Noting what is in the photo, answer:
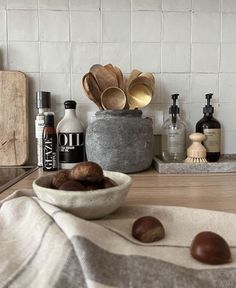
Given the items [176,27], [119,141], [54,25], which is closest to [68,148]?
[119,141]

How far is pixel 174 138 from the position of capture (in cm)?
86

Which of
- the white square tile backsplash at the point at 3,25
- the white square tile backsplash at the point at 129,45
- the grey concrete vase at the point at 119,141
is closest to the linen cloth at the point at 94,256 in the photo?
the grey concrete vase at the point at 119,141

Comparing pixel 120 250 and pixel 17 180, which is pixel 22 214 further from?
pixel 17 180

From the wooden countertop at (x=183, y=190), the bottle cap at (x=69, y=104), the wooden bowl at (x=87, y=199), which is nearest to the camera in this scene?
the wooden bowl at (x=87, y=199)

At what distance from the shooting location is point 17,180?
26.7 inches

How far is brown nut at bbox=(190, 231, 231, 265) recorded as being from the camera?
0.28 m

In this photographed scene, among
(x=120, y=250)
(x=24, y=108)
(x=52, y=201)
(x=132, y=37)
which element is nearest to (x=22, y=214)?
(x=52, y=201)

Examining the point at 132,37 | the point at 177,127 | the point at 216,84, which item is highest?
the point at 132,37

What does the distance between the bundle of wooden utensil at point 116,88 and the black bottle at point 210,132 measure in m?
0.18

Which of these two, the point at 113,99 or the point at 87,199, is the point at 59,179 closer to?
the point at 87,199

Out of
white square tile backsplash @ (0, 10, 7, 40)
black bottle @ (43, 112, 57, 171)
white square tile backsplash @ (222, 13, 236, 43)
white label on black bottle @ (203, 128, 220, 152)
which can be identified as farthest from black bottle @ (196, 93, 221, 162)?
white square tile backsplash @ (0, 10, 7, 40)

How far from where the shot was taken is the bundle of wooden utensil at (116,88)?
0.81 m

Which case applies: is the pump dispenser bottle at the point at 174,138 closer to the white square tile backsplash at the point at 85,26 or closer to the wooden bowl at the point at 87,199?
the white square tile backsplash at the point at 85,26

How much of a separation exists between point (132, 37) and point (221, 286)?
802 mm
